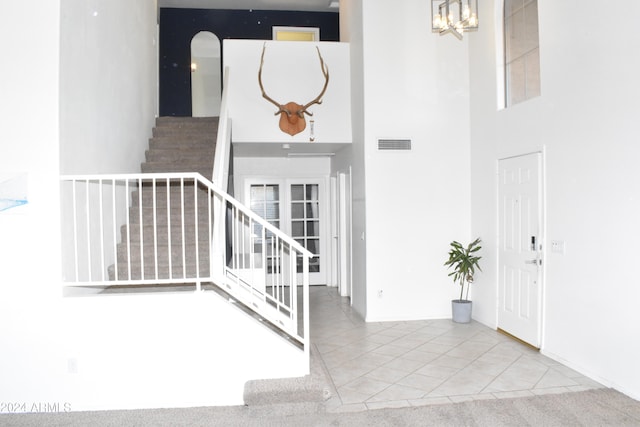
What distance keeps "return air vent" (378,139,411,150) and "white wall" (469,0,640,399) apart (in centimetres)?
127

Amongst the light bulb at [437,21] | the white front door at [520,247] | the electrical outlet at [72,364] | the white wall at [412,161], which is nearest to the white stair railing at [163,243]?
the electrical outlet at [72,364]

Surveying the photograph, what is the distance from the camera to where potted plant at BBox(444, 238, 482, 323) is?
5844 mm

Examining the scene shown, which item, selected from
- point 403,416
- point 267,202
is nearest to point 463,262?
point 403,416

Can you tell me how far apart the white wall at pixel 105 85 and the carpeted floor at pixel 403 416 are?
1747 millimetres

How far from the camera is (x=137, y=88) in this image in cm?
593

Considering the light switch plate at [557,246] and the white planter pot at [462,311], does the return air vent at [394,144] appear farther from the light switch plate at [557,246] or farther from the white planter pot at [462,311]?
the light switch plate at [557,246]

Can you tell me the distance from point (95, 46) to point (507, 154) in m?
4.12

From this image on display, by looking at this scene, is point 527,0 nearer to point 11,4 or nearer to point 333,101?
point 333,101

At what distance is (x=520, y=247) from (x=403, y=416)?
2.46m

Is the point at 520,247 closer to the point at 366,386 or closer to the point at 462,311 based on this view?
the point at 462,311

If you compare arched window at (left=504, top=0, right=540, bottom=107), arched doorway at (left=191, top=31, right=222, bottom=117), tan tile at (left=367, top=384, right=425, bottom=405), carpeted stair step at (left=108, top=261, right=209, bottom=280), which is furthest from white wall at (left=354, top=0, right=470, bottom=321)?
arched doorway at (left=191, top=31, right=222, bottom=117)

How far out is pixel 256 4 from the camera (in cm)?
880

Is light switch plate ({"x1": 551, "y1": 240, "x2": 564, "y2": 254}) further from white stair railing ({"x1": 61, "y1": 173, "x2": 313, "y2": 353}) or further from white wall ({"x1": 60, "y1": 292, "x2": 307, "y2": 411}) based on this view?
white wall ({"x1": 60, "y1": 292, "x2": 307, "y2": 411})

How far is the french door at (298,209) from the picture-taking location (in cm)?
856
